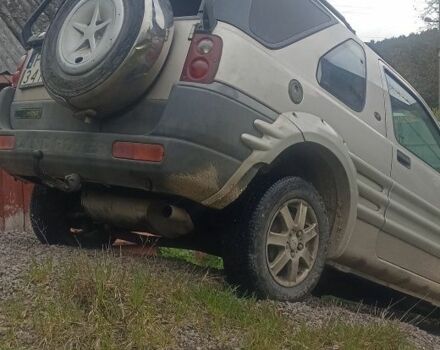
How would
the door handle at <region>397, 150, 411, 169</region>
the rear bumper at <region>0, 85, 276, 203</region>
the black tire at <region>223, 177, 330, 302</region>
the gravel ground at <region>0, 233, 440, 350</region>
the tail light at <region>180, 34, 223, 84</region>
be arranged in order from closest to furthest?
the gravel ground at <region>0, 233, 440, 350</region> < the rear bumper at <region>0, 85, 276, 203</region> < the tail light at <region>180, 34, 223, 84</region> < the black tire at <region>223, 177, 330, 302</region> < the door handle at <region>397, 150, 411, 169</region>

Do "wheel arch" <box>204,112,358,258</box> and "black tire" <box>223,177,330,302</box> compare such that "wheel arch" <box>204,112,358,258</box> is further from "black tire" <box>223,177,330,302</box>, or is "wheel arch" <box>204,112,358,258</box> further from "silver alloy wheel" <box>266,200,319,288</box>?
"silver alloy wheel" <box>266,200,319,288</box>

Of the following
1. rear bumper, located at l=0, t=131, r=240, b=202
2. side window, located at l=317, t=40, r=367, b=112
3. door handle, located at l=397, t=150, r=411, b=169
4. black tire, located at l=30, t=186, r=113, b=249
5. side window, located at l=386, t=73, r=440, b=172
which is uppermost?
side window, located at l=317, t=40, r=367, b=112

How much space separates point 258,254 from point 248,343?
702mm

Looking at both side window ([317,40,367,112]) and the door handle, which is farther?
the door handle

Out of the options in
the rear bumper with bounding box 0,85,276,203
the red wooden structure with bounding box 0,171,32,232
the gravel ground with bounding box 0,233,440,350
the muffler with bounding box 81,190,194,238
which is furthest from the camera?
the red wooden structure with bounding box 0,171,32,232

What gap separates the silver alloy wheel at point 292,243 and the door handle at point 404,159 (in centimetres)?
118

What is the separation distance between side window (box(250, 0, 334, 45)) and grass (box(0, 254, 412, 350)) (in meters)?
1.45

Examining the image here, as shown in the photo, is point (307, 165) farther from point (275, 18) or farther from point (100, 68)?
point (100, 68)

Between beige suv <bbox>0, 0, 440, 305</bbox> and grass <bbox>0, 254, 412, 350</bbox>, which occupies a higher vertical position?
beige suv <bbox>0, 0, 440, 305</bbox>

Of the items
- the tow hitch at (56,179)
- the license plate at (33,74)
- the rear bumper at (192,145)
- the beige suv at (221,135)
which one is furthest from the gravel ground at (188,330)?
A: the license plate at (33,74)

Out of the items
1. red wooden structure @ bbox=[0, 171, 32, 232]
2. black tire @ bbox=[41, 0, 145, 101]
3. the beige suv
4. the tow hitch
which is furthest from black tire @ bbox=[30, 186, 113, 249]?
red wooden structure @ bbox=[0, 171, 32, 232]

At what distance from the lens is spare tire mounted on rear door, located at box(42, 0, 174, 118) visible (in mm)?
3691

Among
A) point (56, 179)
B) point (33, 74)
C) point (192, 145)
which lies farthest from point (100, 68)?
point (33, 74)

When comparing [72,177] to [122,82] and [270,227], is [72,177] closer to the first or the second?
[122,82]
